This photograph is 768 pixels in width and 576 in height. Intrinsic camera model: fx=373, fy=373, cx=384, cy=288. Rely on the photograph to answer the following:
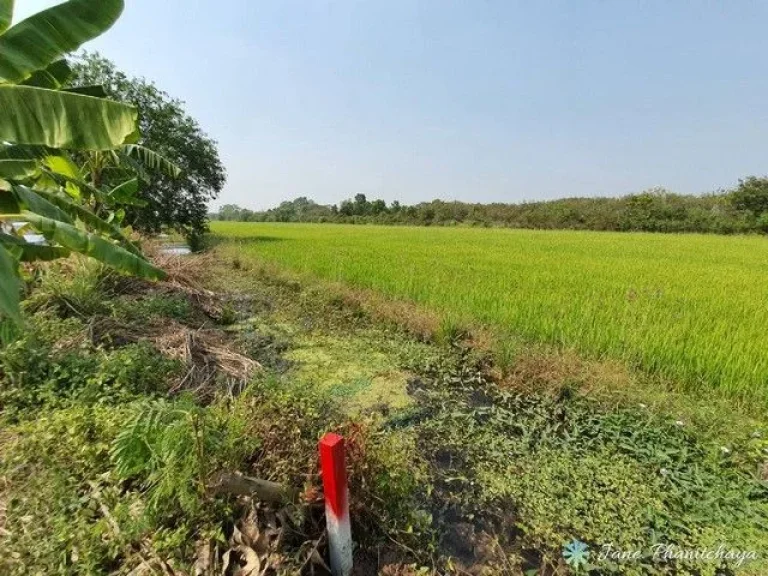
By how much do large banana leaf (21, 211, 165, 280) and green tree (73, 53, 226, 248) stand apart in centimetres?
1169

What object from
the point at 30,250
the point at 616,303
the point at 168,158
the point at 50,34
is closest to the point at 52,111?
the point at 50,34

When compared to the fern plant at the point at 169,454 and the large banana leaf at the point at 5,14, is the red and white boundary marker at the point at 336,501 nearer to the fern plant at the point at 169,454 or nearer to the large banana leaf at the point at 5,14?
the fern plant at the point at 169,454

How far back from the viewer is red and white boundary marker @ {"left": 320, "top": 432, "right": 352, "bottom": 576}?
4.33 ft

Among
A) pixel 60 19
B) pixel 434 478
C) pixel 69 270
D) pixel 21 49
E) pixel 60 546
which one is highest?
pixel 60 19

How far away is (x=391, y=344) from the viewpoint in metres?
4.34

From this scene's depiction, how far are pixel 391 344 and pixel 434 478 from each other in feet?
7.06

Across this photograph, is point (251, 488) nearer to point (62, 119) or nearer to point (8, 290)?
point (8, 290)

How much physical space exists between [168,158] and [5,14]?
15.1 metres

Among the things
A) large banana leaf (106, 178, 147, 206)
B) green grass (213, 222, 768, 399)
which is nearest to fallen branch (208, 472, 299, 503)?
green grass (213, 222, 768, 399)

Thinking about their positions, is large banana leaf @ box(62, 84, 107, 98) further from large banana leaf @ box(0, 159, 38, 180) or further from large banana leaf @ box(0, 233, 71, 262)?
large banana leaf @ box(0, 233, 71, 262)

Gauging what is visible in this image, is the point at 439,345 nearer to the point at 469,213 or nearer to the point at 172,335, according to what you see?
the point at 172,335

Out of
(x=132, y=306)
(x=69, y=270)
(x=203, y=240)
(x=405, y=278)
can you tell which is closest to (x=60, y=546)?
(x=132, y=306)

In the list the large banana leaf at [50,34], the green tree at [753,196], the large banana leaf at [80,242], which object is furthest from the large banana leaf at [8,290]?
the green tree at [753,196]

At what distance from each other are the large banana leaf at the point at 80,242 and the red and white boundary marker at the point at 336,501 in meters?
2.04
